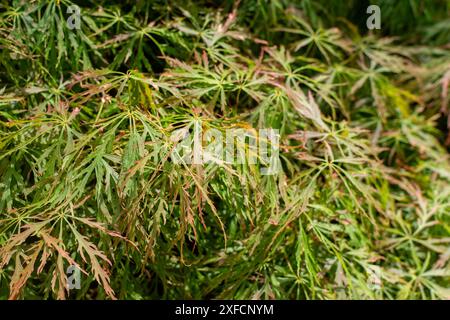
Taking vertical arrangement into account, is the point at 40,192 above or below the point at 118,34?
below

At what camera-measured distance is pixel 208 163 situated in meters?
1.54

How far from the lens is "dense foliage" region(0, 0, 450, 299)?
149 cm

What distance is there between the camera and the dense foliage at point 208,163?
1.49 metres

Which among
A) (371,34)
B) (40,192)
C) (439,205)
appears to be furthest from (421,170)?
(40,192)

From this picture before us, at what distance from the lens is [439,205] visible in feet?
6.97

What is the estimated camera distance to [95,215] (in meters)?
1.61
